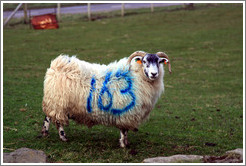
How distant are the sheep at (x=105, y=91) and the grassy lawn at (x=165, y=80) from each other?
52cm

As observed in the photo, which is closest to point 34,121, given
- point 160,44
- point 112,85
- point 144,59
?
point 112,85

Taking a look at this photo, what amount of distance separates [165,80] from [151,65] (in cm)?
850

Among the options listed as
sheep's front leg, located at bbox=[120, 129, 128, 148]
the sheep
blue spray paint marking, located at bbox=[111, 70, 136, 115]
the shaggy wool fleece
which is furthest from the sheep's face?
sheep's front leg, located at bbox=[120, 129, 128, 148]

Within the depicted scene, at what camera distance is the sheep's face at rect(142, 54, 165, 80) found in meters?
7.26

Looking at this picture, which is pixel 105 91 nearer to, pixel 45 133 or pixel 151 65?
pixel 151 65

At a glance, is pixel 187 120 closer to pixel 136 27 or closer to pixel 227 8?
pixel 136 27

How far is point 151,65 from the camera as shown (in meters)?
7.30

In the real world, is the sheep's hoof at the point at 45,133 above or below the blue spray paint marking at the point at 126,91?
below

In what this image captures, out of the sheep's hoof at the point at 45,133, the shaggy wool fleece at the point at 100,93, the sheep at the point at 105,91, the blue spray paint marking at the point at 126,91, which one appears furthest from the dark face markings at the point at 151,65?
the sheep's hoof at the point at 45,133

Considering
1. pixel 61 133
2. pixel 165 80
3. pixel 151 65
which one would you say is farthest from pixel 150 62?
pixel 165 80

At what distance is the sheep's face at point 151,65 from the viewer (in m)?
7.26

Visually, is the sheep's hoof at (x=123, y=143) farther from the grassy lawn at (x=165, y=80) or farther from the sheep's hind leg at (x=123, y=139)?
the grassy lawn at (x=165, y=80)

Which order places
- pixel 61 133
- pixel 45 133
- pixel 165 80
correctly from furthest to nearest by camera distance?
pixel 165 80, pixel 45 133, pixel 61 133

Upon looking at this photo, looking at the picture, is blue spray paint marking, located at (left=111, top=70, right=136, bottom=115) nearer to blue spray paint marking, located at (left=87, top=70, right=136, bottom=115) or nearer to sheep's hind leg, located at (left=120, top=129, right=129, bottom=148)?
blue spray paint marking, located at (left=87, top=70, right=136, bottom=115)
